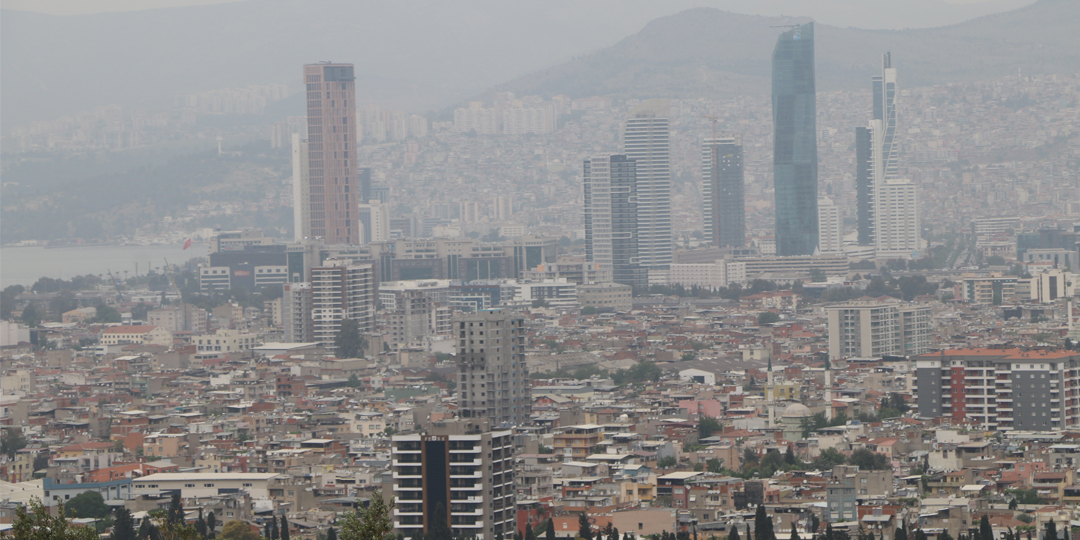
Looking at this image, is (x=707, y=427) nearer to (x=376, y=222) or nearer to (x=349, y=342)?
(x=349, y=342)

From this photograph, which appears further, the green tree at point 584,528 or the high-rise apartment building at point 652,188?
the high-rise apartment building at point 652,188

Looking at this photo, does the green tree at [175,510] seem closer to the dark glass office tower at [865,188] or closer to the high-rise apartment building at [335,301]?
the high-rise apartment building at [335,301]

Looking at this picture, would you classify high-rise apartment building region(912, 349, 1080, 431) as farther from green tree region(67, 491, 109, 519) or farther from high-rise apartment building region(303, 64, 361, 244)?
high-rise apartment building region(303, 64, 361, 244)

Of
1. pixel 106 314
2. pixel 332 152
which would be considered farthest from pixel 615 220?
pixel 106 314

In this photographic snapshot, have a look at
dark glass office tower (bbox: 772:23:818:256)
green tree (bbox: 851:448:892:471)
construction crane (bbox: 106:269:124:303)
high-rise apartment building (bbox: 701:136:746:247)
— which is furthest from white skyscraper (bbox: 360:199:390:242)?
green tree (bbox: 851:448:892:471)

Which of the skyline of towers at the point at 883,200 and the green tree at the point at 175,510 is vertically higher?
the skyline of towers at the point at 883,200

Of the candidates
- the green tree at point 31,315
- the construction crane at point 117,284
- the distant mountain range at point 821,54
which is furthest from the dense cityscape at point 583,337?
the distant mountain range at point 821,54

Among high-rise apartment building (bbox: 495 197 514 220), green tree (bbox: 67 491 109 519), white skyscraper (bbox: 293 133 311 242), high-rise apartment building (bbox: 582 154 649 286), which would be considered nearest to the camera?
green tree (bbox: 67 491 109 519)
